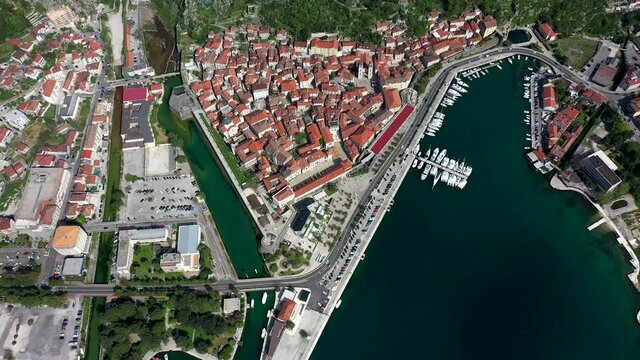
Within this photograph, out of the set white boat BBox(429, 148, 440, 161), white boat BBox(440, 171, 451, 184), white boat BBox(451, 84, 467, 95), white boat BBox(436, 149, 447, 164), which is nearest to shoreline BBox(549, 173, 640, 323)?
white boat BBox(440, 171, 451, 184)

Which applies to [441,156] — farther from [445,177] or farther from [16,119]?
[16,119]

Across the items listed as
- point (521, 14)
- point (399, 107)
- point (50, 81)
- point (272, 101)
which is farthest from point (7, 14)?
point (521, 14)

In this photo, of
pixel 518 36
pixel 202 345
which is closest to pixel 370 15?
pixel 518 36

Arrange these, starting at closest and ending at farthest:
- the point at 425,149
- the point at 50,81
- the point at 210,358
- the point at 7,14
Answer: the point at 210,358 < the point at 425,149 < the point at 50,81 < the point at 7,14

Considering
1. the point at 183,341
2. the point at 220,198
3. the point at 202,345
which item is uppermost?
the point at 220,198

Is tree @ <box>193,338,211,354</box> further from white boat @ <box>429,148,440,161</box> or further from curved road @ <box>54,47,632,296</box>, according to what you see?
white boat @ <box>429,148,440,161</box>

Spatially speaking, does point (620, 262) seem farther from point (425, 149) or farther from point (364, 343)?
point (364, 343)
